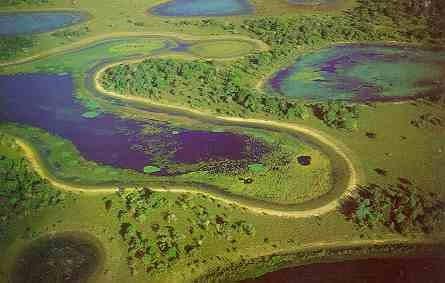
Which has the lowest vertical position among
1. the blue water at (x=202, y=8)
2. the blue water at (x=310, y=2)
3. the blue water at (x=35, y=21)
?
the blue water at (x=35, y=21)

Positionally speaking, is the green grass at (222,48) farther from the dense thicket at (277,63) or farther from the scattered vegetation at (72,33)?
the scattered vegetation at (72,33)

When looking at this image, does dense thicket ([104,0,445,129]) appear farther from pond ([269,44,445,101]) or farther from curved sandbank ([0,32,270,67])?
pond ([269,44,445,101])

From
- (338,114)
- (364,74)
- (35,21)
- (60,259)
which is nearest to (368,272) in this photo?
(338,114)

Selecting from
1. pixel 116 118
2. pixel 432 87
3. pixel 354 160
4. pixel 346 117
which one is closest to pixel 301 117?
pixel 346 117

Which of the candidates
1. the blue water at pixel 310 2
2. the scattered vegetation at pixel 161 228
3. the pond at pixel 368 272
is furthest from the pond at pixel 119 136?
the blue water at pixel 310 2

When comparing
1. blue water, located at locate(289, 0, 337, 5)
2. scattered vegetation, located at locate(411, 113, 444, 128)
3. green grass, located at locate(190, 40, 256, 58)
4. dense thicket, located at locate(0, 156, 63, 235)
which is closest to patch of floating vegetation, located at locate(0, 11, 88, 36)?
green grass, located at locate(190, 40, 256, 58)

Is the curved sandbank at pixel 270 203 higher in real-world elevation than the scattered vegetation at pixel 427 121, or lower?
lower

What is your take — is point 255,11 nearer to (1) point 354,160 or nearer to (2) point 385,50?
(2) point 385,50
